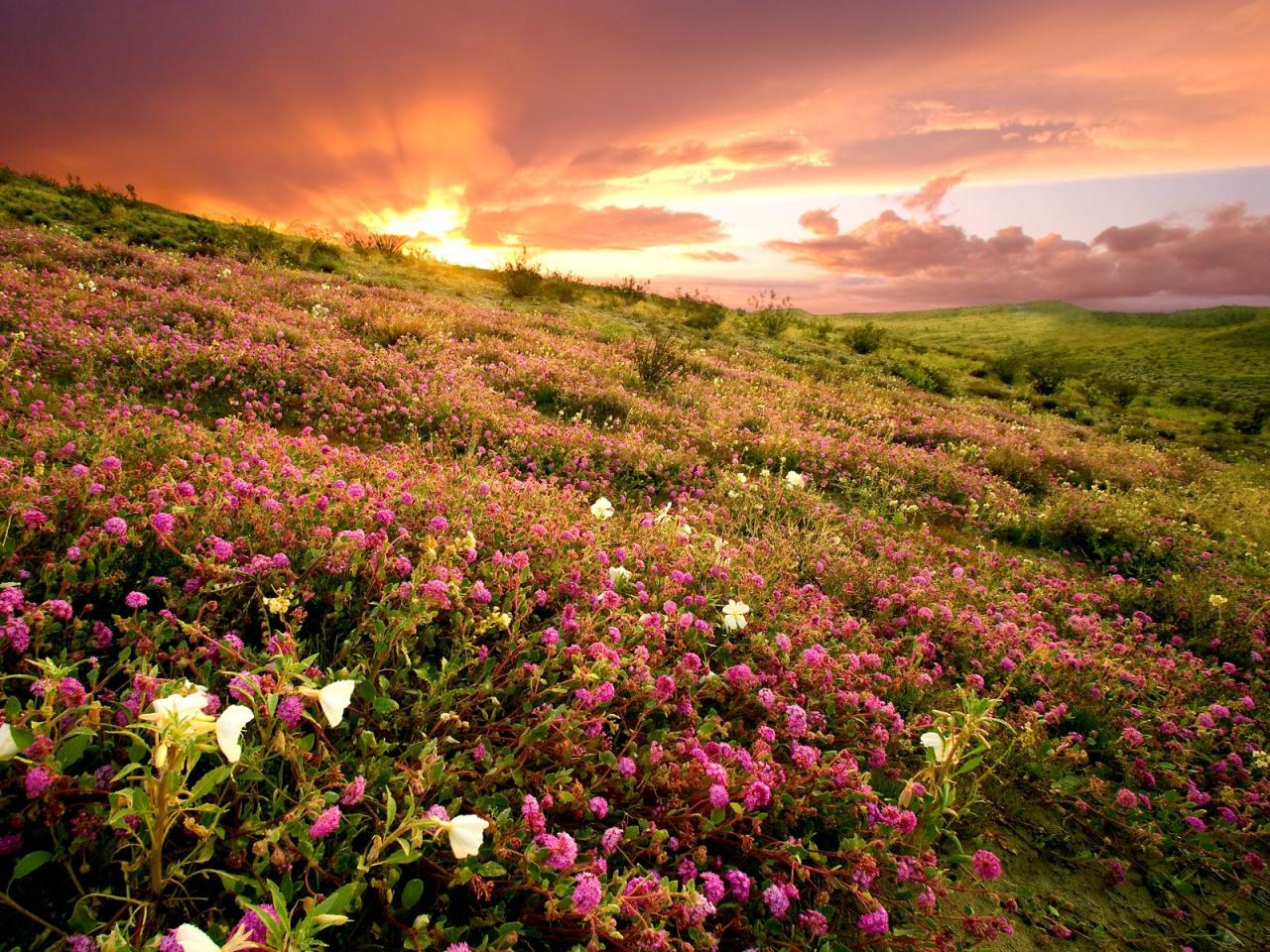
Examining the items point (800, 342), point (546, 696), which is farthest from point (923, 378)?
point (546, 696)

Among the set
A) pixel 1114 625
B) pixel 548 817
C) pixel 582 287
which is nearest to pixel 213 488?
pixel 548 817

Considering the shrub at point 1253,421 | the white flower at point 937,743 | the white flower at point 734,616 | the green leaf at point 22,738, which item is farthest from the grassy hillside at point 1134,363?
the green leaf at point 22,738

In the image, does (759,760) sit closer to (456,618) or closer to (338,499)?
(456,618)

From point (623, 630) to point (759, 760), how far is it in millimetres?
931

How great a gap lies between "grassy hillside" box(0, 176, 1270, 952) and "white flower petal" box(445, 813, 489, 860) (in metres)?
0.01

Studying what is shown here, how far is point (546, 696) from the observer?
2.71m

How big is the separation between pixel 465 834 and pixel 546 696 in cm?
113

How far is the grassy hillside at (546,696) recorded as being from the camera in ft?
5.64

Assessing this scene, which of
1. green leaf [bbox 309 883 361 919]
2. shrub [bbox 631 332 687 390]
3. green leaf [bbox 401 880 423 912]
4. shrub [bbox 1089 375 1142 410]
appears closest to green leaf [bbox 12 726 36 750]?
green leaf [bbox 309 883 361 919]

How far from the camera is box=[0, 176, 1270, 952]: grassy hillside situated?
5.64 ft

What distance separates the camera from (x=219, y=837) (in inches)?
70.4

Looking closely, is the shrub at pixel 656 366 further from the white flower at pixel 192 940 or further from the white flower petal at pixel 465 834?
the white flower at pixel 192 940

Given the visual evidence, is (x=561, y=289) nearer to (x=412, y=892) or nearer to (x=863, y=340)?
(x=863, y=340)

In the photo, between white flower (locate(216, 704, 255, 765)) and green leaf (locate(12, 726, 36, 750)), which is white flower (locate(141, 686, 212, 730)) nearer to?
white flower (locate(216, 704, 255, 765))
